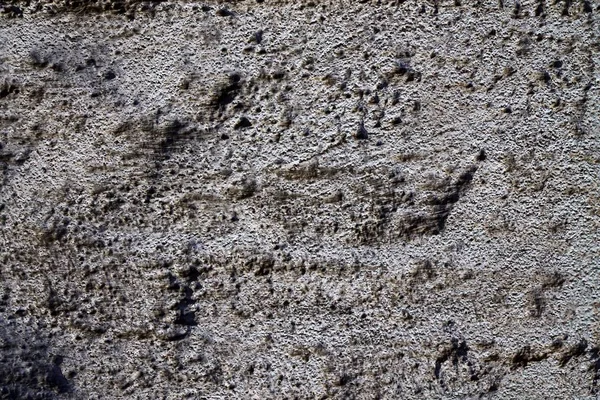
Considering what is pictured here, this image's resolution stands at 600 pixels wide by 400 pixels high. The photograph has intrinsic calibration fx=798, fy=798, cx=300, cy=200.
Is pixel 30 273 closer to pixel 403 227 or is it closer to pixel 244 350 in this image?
pixel 244 350

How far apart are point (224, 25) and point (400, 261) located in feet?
0.92

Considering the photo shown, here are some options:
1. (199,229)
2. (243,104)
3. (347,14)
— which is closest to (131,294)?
(199,229)

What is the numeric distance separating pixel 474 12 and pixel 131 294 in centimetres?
42

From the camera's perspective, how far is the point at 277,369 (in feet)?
2.48

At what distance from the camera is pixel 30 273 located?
2.54 feet

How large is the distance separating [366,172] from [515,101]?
0.15 meters

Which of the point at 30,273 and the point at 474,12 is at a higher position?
the point at 474,12

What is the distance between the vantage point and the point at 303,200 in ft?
2.48

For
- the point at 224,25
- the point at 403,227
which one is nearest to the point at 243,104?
the point at 224,25

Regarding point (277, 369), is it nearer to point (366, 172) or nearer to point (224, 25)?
point (366, 172)

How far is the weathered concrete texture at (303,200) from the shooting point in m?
0.75

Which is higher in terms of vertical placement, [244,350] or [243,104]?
[243,104]

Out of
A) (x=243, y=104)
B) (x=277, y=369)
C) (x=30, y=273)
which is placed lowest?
(x=277, y=369)

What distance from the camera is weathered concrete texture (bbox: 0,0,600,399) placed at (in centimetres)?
75
